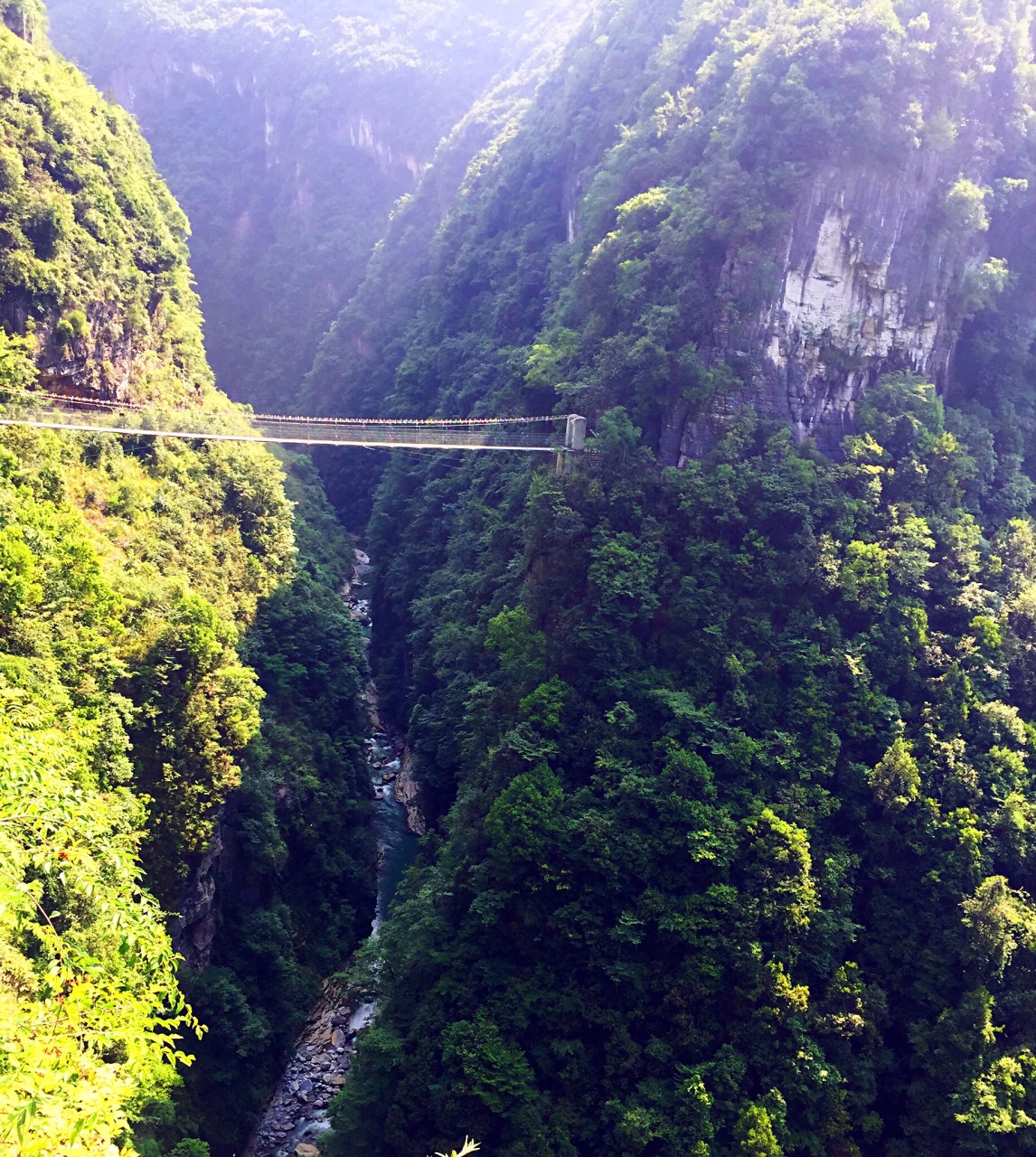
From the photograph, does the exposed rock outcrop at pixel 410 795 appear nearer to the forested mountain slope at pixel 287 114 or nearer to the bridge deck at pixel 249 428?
the bridge deck at pixel 249 428

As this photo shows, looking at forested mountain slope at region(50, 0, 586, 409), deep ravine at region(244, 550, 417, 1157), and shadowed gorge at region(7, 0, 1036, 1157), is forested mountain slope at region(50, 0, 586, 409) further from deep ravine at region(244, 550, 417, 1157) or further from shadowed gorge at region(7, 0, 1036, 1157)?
deep ravine at region(244, 550, 417, 1157)

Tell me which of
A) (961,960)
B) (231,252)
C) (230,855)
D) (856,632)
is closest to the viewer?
(961,960)

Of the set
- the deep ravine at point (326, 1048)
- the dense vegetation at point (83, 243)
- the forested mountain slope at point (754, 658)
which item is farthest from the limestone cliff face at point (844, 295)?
the dense vegetation at point (83, 243)

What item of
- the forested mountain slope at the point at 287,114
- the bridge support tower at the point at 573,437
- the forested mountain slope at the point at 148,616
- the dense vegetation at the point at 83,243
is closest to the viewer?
the forested mountain slope at the point at 148,616

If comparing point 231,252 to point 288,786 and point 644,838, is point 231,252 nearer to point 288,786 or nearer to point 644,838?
point 288,786

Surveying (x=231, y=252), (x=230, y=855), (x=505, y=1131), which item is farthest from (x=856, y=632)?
(x=231, y=252)

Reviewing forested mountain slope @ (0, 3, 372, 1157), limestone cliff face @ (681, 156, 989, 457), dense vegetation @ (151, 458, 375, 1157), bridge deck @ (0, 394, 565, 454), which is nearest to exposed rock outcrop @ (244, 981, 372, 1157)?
dense vegetation @ (151, 458, 375, 1157)

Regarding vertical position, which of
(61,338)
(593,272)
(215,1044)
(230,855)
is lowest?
(215,1044)

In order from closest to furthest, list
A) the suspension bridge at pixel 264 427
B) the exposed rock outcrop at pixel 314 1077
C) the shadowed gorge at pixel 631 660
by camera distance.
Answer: the shadowed gorge at pixel 631 660 < the exposed rock outcrop at pixel 314 1077 < the suspension bridge at pixel 264 427
